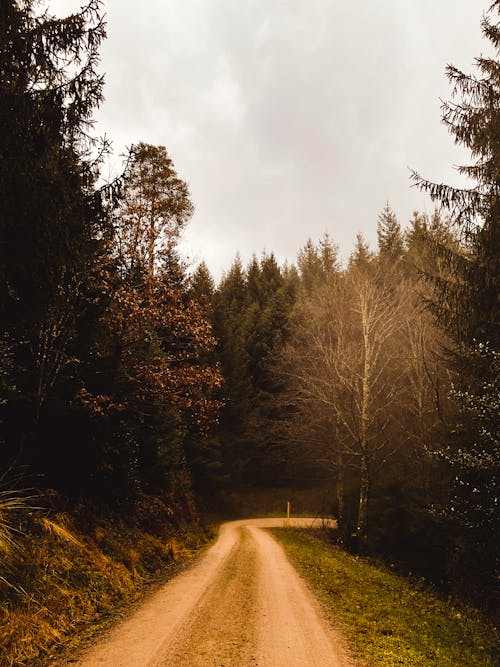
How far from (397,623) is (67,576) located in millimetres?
5799

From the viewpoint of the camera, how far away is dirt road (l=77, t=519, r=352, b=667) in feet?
17.8

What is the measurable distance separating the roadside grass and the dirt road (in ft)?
1.51

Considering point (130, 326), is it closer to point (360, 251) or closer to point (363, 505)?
point (363, 505)

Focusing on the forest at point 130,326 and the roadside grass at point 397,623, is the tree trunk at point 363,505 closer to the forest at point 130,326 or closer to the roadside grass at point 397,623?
the forest at point 130,326

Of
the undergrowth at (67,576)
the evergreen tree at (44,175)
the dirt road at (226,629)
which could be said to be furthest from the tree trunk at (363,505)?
the evergreen tree at (44,175)

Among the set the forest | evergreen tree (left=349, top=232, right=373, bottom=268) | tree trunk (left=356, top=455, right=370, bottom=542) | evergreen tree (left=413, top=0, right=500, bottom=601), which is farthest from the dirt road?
evergreen tree (left=349, top=232, right=373, bottom=268)

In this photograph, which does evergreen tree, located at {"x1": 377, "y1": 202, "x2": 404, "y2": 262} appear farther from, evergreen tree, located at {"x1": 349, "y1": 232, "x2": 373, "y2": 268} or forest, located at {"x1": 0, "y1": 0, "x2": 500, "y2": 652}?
forest, located at {"x1": 0, "y1": 0, "x2": 500, "y2": 652}

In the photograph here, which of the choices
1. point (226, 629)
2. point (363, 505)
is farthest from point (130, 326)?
point (363, 505)

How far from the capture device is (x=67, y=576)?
24.2 ft

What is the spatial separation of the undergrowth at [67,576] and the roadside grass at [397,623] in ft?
13.2

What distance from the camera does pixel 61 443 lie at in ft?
33.4

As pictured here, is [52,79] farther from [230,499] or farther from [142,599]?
[230,499]

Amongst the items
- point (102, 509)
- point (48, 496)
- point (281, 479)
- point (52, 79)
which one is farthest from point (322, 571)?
point (281, 479)

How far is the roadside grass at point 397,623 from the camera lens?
19.1ft
